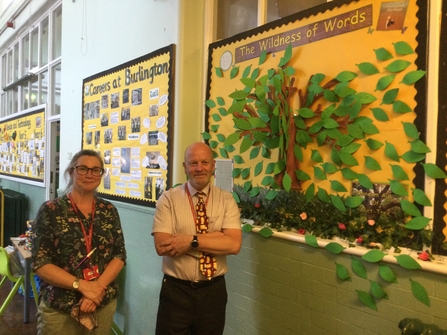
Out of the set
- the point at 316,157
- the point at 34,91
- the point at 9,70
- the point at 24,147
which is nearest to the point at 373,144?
the point at 316,157

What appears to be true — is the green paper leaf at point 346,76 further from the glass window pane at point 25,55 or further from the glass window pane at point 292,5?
the glass window pane at point 25,55

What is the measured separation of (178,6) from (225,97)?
82 centimetres

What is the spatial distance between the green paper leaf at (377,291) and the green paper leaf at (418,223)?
300 millimetres

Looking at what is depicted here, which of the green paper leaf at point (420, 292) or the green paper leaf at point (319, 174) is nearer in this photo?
the green paper leaf at point (420, 292)

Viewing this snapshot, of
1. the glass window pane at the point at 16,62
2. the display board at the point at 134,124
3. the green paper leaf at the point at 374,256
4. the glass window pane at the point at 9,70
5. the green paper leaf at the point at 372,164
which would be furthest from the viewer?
the glass window pane at the point at 9,70

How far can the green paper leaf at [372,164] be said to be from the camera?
5.51ft

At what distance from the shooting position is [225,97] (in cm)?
249

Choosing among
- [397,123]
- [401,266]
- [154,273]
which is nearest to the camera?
[401,266]

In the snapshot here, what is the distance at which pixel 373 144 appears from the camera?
170cm

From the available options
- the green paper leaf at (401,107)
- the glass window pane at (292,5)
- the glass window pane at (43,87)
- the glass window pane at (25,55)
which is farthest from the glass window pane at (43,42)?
the green paper leaf at (401,107)

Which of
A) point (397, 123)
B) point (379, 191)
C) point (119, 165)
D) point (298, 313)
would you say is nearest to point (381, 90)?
point (397, 123)

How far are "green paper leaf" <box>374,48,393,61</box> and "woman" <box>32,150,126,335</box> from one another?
1473 millimetres

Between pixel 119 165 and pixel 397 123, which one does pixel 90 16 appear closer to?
pixel 119 165

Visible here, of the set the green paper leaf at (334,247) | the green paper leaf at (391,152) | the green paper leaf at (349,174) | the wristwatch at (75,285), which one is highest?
the green paper leaf at (391,152)
